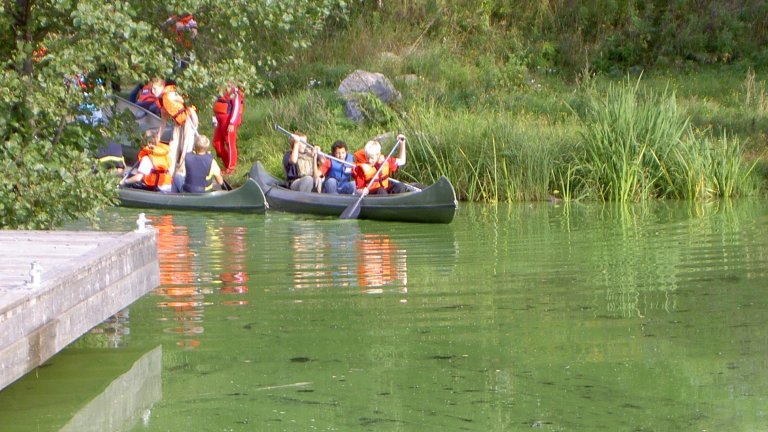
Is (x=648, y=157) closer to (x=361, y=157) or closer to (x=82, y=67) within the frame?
(x=361, y=157)

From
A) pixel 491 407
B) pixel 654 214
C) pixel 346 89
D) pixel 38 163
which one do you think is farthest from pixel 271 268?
pixel 346 89

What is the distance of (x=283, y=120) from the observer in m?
19.4

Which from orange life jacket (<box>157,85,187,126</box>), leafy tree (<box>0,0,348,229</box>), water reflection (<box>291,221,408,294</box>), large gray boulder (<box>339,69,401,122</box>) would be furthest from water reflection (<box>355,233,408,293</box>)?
large gray boulder (<box>339,69,401,122</box>)

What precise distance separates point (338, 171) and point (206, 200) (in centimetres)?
166

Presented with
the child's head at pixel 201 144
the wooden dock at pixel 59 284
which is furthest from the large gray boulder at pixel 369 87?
the wooden dock at pixel 59 284

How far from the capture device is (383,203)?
1428 centimetres

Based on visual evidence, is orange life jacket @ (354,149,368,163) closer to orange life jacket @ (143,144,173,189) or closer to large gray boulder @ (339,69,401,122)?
orange life jacket @ (143,144,173,189)

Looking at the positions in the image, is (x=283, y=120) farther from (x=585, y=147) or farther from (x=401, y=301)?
(x=401, y=301)

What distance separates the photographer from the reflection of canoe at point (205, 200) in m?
14.8

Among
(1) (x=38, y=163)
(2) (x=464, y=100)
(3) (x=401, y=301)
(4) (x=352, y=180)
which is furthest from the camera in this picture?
(2) (x=464, y=100)

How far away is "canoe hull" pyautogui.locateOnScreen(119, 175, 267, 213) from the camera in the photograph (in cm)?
1480

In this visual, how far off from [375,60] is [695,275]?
48.9 feet

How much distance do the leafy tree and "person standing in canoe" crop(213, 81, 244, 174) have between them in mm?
8268

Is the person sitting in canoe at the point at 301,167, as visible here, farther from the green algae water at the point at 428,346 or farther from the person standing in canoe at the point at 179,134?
the green algae water at the point at 428,346
